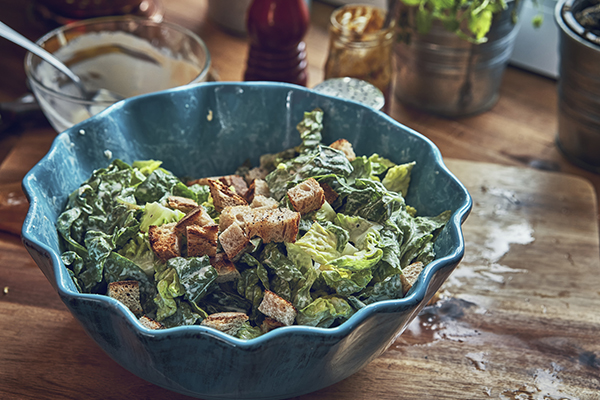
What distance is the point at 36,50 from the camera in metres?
1.57

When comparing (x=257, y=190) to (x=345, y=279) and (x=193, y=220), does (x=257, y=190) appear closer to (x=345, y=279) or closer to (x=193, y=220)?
(x=193, y=220)

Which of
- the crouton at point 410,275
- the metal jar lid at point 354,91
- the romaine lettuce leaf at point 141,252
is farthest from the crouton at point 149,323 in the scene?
Answer: the metal jar lid at point 354,91

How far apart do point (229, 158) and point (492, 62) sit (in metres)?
0.95

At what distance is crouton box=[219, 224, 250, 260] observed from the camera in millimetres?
964

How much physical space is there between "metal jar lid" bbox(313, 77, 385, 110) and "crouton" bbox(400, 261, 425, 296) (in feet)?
1.71

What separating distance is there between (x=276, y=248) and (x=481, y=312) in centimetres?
49

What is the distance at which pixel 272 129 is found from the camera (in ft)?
4.40

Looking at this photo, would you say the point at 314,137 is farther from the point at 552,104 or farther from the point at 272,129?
the point at 552,104

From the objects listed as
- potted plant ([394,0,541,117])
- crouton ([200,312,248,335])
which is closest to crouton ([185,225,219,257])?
crouton ([200,312,248,335])

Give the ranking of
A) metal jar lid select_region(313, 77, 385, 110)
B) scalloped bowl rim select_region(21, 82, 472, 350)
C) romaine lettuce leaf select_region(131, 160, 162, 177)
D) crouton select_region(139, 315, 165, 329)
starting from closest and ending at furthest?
scalloped bowl rim select_region(21, 82, 472, 350) < crouton select_region(139, 315, 165, 329) < romaine lettuce leaf select_region(131, 160, 162, 177) < metal jar lid select_region(313, 77, 385, 110)

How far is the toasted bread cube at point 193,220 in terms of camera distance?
100 cm

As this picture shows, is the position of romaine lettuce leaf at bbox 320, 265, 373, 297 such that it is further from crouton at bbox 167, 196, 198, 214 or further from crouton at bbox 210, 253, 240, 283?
crouton at bbox 167, 196, 198, 214

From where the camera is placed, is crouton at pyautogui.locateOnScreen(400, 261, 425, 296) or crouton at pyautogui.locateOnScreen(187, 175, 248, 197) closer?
crouton at pyautogui.locateOnScreen(400, 261, 425, 296)

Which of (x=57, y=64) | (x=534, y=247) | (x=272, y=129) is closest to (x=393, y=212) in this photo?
(x=272, y=129)
